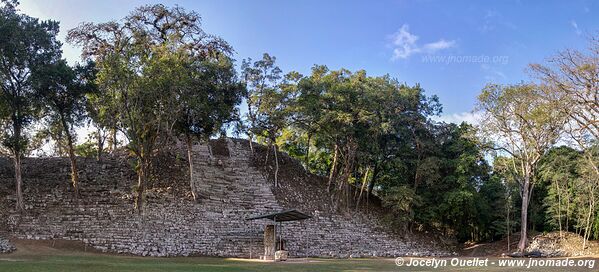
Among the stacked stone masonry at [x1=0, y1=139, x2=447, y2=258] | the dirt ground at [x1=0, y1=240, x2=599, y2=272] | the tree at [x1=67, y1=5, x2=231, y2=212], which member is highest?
the tree at [x1=67, y1=5, x2=231, y2=212]

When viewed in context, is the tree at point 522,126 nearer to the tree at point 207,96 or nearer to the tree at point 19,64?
the tree at point 207,96

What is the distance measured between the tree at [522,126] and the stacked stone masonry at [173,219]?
6346 millimetres

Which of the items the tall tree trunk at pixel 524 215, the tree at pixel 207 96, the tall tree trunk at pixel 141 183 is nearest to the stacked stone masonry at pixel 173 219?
the tall tree trunk at pixel 141 183

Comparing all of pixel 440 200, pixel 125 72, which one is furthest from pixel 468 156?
pixel 125 72

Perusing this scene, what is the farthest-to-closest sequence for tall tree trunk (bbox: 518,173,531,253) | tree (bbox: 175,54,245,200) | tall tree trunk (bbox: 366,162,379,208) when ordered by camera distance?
tall tree trunk (bbox: 366,162,379,208) → tall tree trunk (bbox: 518,173,531,253) → tree (bbox: 175,54,245,200)

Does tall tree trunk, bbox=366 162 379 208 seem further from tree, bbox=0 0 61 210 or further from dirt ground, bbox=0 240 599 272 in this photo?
tree, bbox=0 0 61 210

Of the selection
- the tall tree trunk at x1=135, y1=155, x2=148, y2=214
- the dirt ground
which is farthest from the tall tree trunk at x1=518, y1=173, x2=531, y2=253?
the tall tree trunk at x1=135, y1=155, x2=148, y2=214

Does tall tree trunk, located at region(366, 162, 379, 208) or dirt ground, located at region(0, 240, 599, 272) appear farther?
tall tree trunk, located at region(366, 162, 379, 208)

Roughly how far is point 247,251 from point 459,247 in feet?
51.7

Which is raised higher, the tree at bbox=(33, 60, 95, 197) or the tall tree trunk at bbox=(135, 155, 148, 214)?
the tree at bbox=(33, 60, 95, 197)

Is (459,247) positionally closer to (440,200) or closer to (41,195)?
(440,200)

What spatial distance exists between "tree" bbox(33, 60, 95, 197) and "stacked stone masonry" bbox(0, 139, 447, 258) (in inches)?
64.6

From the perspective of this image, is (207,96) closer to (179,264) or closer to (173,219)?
(173,219)

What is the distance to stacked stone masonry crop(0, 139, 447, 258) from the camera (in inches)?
823
